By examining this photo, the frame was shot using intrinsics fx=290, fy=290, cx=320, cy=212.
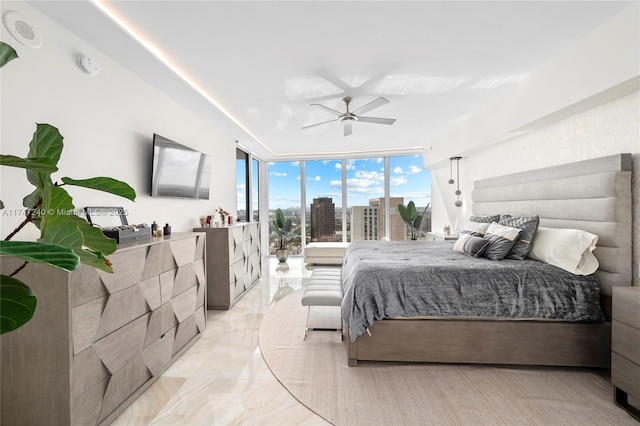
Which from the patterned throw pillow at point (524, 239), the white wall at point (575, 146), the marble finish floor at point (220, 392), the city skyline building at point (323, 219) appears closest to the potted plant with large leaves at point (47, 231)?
the marble finish floor at point (220, 392)

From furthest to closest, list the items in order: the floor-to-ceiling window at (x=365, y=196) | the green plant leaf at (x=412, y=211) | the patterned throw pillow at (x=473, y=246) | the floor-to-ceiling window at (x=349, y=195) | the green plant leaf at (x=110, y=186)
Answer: the floor-to-ceiling window at (x=365, y=196) → the floor-to-ceiling window at (x=349, y=195) → the green plant leaf at (x=412, y=211) → the patterned throw pillow at (x=473, y=246) → the green plant leaf at (x=110, y=186)

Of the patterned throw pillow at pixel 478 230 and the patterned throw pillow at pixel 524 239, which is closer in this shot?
the patterned throw pillow at pixel 524 239

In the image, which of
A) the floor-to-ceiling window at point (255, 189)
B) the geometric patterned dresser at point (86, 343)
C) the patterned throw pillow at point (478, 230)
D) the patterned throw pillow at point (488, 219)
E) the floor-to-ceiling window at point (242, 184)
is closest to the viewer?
the geometric patterned dresser at point (86, 343)

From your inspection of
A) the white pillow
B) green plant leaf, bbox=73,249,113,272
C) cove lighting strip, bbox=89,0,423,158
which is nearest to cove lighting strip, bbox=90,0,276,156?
cove lighting strip, bbox=89,0,423,158

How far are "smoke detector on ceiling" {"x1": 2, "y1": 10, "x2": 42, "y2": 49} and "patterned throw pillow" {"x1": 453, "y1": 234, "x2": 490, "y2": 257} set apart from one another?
3.79m

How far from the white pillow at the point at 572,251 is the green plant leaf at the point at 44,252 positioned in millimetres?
3074

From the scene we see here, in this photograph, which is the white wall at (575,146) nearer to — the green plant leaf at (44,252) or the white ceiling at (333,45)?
the white ceiling at (333,45)

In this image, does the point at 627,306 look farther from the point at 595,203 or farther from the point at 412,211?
the point at 412,211

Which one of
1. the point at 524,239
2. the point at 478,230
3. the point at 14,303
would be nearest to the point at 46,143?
the point at 14,303

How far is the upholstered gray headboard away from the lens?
2238mm

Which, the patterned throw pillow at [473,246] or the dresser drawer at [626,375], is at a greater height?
the patterned throw pillow at [473,246]

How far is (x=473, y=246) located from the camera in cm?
293

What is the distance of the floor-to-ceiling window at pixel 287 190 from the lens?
7262 mm

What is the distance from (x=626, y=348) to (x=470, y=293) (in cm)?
87
